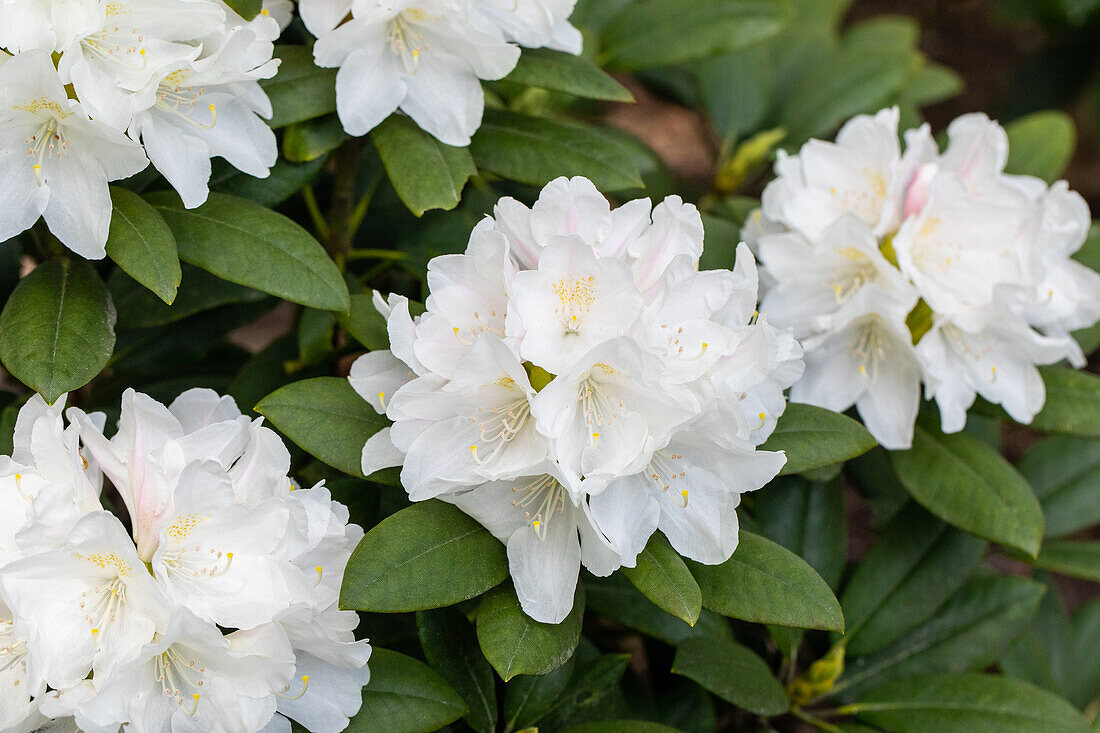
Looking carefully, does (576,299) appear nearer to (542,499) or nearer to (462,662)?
(542,499)

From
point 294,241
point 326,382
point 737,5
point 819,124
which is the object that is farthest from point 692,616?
point 819,124

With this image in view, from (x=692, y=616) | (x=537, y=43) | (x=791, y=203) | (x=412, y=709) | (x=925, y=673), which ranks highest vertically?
(x=537, y=43)

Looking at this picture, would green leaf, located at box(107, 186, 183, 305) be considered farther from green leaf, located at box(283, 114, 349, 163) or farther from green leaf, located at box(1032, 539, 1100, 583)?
green leaf, located at box(1032, 539, 1100, 583)

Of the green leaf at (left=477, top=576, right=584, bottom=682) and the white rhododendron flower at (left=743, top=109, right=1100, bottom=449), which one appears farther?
the white rhododendron flower at (left=743, top=109, right=1100, bottom=449)

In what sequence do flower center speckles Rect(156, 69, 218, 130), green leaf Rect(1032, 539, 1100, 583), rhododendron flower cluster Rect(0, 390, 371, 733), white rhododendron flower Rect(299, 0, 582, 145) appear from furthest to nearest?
green leaf Rect(1032, 539, 1100, 583) < white rhododendron flower Rect(299, 0, 582, 145) < flower center speckles Rect(156, 69, 218, 130) < rhododendron flower cluster Rect(0, 390, 371, 733)

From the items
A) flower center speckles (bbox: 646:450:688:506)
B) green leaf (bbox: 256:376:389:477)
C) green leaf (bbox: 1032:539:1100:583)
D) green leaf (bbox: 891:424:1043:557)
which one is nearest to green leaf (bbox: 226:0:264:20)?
green leaf (bbox: 256:376:389:477)

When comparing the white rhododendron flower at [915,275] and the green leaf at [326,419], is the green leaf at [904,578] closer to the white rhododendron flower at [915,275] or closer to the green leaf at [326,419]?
the white rhododendron flower at [915,275]

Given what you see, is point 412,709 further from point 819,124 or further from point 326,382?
point 819,124
